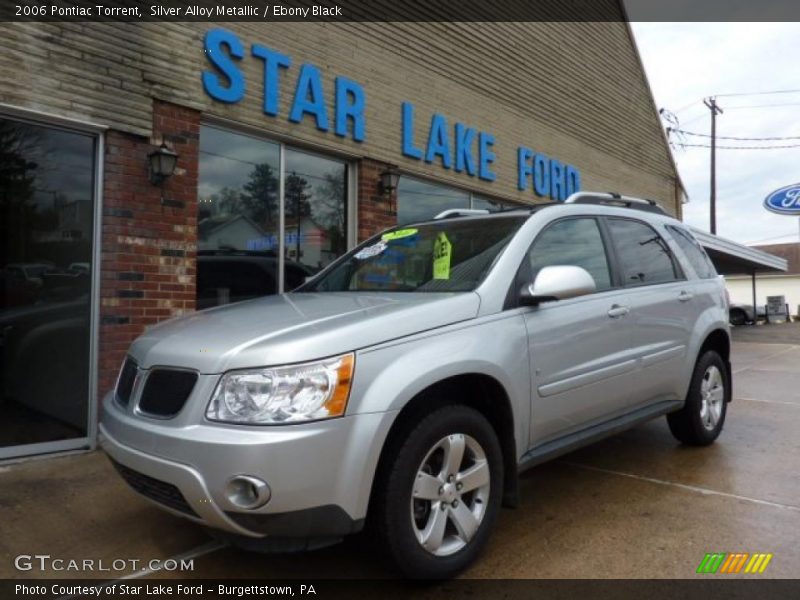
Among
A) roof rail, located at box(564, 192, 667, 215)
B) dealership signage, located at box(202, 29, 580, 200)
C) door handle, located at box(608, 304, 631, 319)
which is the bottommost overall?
door handle, located at box(608, 304, 631, 319)

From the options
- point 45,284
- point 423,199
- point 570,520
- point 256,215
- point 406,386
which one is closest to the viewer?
point 406,386

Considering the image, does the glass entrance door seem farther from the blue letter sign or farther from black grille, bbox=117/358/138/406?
black grille, bbox=117/358/138/406

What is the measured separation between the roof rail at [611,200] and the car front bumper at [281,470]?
7.68 ft

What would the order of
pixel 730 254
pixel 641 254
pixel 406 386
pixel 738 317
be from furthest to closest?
pixel 738 317
pixel 730 254
pixel 641 254
pixel 406 386

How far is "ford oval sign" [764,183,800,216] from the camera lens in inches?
1161

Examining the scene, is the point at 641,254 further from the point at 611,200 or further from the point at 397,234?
the point at 397,234

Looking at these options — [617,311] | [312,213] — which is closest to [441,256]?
[617,311]

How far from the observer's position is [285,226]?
260 inches

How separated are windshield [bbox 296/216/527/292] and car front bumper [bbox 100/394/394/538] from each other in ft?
3.53

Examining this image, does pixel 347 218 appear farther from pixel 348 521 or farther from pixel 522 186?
pixel 348 521

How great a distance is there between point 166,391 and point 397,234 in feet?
6.39

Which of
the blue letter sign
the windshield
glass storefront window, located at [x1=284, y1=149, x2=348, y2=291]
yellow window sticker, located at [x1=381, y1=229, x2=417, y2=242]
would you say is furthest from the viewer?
glass storefront window, located at [x1=284, y1=149, x2=348, y2=291]

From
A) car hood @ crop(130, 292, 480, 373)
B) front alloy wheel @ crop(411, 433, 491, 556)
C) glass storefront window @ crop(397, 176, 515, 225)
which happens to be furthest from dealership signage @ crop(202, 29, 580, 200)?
front alloy wheel @ crop(411, 433, 491, 556)

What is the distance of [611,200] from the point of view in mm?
4473
